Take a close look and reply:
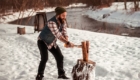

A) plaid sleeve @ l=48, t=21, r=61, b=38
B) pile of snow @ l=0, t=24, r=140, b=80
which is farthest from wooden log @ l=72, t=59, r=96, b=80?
pile of snow @ l=0, t=24, r=140, b=80

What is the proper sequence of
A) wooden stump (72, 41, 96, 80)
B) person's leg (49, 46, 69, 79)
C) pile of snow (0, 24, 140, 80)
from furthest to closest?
pile of snow (0, 24, 140, 80), person's leg (49, 46, 69, 79), wooden stump (72, 41, 96, 80)

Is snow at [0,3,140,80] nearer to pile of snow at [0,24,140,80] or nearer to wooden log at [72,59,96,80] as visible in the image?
pile of snow at [0,24,140,80]

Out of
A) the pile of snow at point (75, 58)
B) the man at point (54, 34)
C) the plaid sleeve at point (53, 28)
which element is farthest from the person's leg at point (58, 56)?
the plaid sleeve at point (53, 28)

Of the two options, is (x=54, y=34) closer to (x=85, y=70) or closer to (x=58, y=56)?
(x=58, y=56)

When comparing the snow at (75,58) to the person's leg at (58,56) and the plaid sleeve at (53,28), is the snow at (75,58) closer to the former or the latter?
the person's leg at (58,56)

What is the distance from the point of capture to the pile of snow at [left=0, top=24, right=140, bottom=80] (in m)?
4.93

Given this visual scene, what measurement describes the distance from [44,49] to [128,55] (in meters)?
3.56

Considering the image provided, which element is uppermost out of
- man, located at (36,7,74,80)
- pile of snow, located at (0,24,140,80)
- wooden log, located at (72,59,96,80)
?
man, located at (36,7,74,80)

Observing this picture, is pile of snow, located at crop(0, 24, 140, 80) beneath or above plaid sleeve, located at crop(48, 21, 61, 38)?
beneath

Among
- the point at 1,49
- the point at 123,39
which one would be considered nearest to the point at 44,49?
the point at 1,49

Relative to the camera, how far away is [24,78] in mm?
4625

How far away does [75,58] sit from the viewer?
20.8ft

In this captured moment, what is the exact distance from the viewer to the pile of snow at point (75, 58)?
16.2 ft

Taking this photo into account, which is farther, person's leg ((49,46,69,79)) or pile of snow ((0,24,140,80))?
pile of snow ((0,24,140,80))
